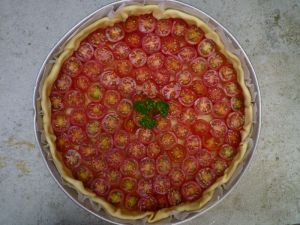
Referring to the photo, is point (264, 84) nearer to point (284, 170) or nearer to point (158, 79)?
point (284, 170)

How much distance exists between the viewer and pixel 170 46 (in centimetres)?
163

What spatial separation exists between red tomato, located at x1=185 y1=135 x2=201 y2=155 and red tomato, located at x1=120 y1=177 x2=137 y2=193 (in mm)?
243

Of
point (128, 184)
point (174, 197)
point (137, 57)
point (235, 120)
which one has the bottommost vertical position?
point (174, 197)

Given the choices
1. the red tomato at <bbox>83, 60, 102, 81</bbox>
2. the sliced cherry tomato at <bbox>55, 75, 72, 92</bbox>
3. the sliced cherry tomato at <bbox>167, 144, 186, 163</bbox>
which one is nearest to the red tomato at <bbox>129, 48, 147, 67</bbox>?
the red tomato at <bbox>83, 60, 102, 81</bbox>

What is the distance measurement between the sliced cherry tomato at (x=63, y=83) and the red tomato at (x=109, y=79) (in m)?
0.13

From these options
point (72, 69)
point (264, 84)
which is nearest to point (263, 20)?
point (264, 84)

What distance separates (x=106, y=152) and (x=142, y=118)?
0.19 meters

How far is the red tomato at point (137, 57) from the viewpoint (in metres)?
1.61

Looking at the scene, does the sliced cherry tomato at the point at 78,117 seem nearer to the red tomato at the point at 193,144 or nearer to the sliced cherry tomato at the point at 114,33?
the sliced cherry tomato at the point at 114,33

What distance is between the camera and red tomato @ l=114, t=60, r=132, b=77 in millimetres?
1613

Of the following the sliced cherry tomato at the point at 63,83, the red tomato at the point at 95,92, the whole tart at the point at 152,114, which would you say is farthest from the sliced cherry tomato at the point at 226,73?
the sliced cherry tomato at the point at 63,83

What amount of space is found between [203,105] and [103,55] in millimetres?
425

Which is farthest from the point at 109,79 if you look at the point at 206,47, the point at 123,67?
the point at 206,47

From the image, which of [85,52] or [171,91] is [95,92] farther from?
[171,91]
